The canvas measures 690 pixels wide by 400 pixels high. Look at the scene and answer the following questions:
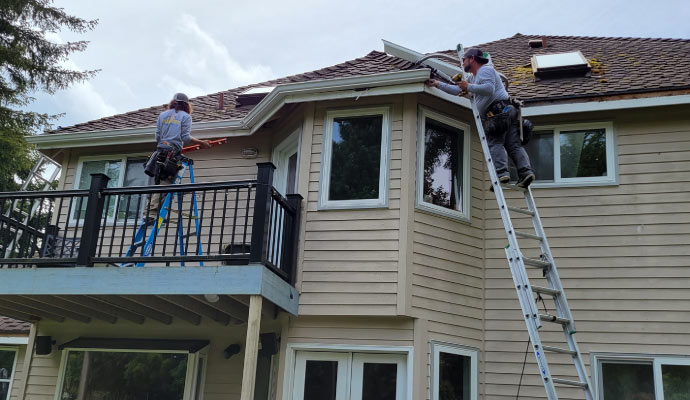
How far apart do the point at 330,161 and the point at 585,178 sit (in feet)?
10.6

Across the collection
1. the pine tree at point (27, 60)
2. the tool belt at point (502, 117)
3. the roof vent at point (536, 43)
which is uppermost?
the pine tree at point (27, 60)

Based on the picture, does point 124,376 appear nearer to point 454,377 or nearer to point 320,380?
point 320,380

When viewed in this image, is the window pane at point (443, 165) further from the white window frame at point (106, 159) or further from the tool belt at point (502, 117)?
the white window frame at point (106, 159)

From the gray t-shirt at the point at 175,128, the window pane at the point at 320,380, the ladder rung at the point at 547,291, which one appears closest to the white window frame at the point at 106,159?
the gray t-shirt at the point at 175,128

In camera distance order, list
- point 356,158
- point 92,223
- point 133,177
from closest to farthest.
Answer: point 92,223, point 356,158, point 133,177

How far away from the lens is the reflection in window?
39.3 feet

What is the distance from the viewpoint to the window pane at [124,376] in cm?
933

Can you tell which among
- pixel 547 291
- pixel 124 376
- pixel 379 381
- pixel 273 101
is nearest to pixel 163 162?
pixel 273 101

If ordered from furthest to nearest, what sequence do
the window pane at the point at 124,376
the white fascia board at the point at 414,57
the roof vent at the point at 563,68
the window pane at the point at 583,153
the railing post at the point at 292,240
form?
the roof vent at the point at 563,68, the window pane at the point at 124,376, the white fascia board at the point at 414,57, the window pane at the point at 583,153, the railing post at the point at 292,240

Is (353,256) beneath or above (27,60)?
beneath

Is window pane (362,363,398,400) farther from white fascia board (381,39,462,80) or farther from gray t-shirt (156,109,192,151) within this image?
white fascia board (381,39,462,80)

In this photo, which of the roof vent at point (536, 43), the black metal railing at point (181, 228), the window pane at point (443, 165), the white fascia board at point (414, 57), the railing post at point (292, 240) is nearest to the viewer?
the black metal railing at point (181, 228)

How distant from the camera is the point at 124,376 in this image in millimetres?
9586

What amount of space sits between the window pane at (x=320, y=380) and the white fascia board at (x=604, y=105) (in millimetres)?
4015
